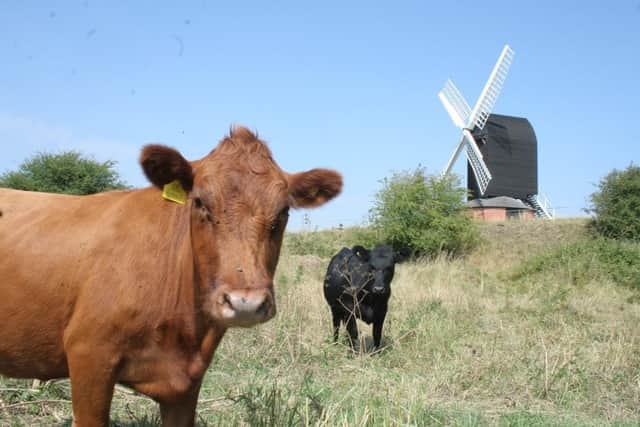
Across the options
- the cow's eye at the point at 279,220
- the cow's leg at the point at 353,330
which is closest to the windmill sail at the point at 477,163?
the cow's leg at the point at 353,330

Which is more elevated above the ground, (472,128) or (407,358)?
(472,128)

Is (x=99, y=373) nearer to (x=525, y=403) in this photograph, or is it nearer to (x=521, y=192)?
(x=525, y=403)

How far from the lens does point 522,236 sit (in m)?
32.4

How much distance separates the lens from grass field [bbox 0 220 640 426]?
4.95m

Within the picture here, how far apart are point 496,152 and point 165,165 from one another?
167ft

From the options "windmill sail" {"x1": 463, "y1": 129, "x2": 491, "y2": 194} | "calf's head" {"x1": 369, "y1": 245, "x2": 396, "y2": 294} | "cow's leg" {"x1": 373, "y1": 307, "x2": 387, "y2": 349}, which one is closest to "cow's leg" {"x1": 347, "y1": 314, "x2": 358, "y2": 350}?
"cow's leg" {"x1": 373, "y1": 307, "x2": 387, "y2": 349}

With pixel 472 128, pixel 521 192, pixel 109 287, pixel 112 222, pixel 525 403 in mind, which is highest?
pixel 472 128

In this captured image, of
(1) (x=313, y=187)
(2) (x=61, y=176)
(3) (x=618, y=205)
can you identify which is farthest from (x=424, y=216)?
(1) (x=313, y=187)

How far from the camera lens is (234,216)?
10.7 feet

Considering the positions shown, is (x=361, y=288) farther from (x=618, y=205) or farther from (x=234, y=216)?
(x=618, y=205)

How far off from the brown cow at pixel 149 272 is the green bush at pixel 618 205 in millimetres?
30556

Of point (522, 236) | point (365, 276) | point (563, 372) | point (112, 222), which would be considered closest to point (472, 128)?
Result: point (522, 236)

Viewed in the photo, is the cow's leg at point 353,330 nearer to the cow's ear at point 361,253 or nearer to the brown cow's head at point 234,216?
the cow's ear at point 361,253

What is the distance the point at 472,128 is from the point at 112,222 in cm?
5099
